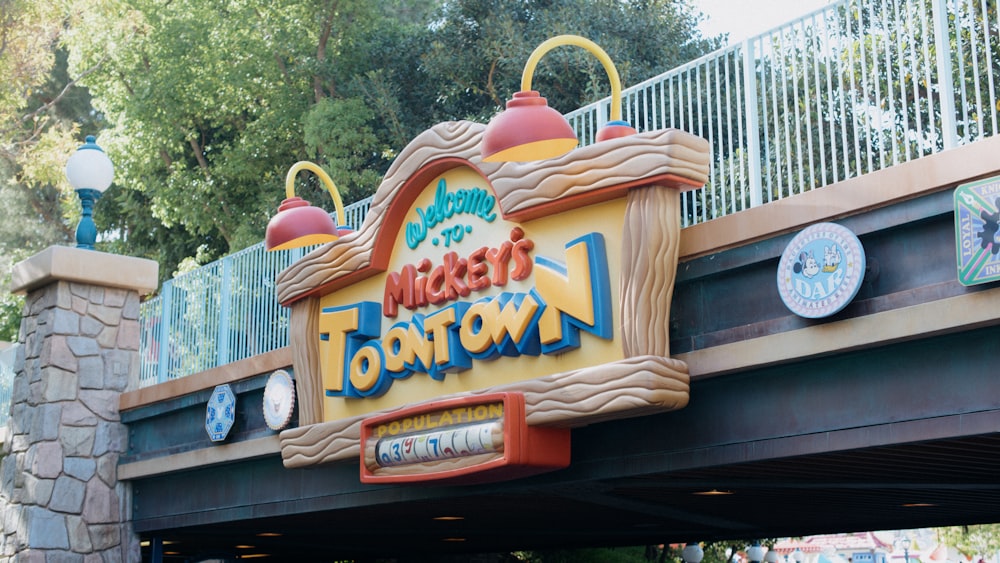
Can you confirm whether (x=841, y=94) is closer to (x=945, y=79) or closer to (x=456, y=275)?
(x=945, y=79)

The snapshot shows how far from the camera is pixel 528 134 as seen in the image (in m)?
7.84

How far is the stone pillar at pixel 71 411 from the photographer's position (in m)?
13.5

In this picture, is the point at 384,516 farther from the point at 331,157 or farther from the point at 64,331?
the point at 331,157

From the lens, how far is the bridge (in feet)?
21.6

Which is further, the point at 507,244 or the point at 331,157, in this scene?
the point at 331,157

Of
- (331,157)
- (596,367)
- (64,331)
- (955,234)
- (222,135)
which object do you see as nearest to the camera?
(955,234)

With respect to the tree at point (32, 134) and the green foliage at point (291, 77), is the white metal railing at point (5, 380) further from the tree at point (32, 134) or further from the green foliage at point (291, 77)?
the tree at point (32, 134)

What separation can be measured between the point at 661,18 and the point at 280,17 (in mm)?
7936

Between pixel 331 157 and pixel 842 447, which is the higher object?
pixel 331 157

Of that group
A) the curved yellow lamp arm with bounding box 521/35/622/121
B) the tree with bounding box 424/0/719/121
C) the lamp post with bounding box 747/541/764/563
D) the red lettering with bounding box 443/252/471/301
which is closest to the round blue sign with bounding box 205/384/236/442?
the red lettering with bounding box 443/252/471/301

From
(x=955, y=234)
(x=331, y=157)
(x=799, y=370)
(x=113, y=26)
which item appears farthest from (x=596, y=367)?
(x=113, y=26)

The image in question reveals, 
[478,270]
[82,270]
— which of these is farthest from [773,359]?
[82,270]

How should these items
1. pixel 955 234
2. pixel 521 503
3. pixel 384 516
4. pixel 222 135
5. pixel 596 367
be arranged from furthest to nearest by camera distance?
pixel 222 135
pixel 384 516
pixel 521 503
pixel 596 367
pixel 955 234

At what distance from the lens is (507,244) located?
29.6ft
